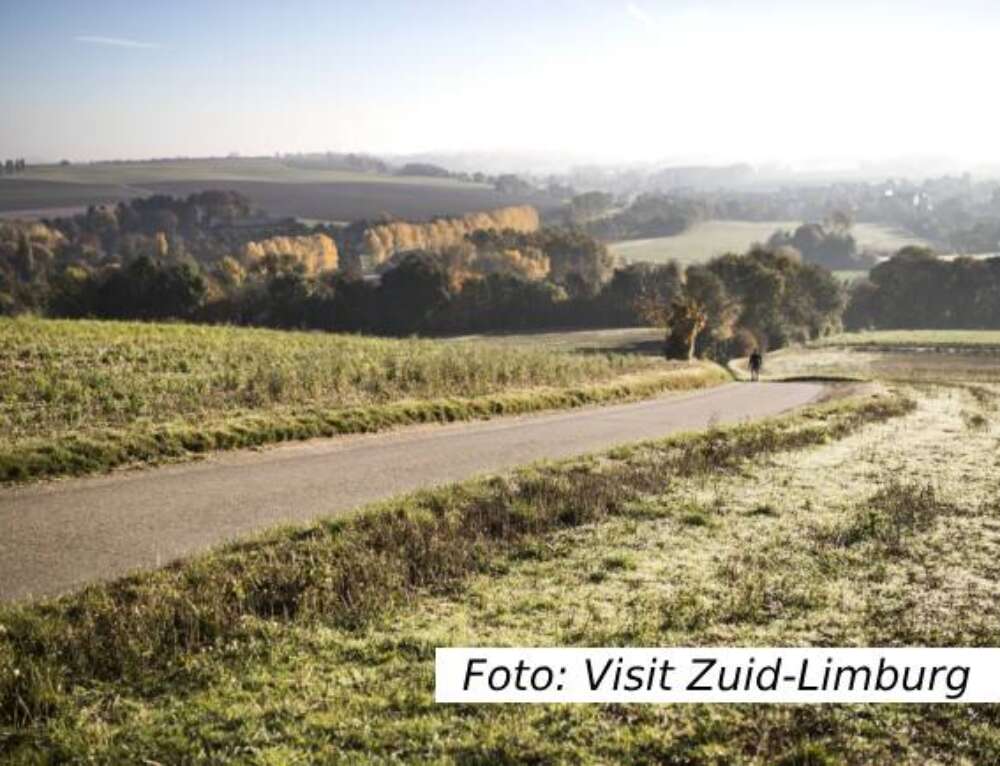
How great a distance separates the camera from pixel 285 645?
8602 mm

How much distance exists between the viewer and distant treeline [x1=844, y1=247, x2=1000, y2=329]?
119938mm

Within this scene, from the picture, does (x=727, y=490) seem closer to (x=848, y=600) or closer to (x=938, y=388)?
(x=848, y=600)

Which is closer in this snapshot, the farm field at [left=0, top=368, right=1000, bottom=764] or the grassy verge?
the farm field at [left=0, top=368, right=1000, bottom=764]

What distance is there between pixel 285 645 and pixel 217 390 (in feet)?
47.5

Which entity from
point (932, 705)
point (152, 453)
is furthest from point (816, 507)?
point (152, 453)

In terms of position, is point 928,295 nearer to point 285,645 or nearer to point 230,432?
point 230,432

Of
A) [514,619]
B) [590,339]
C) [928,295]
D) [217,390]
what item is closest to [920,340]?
[928,295]

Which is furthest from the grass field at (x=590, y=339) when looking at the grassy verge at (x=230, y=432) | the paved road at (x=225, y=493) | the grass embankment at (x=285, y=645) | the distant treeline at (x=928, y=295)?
the grass embankment at (x=285, y=645)

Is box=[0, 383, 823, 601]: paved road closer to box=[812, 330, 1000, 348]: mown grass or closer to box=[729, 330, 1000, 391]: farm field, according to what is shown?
box=[729, 330, 1000, 391]: farm field

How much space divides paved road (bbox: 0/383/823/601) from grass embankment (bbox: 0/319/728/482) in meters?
0.77

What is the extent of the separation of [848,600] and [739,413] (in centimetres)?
2016

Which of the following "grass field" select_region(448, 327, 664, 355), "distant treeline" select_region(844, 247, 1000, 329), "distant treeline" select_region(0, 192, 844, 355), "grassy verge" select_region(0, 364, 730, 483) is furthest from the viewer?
"distant treeline" select_region(844, 247, 1000, 329)

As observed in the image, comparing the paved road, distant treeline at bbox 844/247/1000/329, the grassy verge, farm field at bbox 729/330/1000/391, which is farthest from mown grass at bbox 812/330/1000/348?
the paved road

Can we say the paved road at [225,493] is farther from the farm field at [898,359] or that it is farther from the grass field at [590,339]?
the grass field at [590,339]
